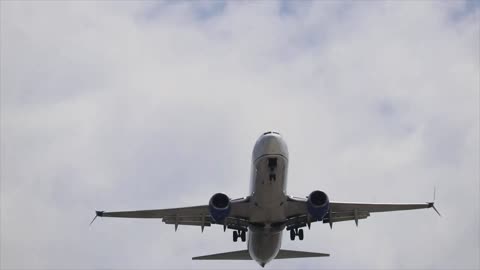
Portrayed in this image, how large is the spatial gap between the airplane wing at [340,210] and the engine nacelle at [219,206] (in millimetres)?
3444

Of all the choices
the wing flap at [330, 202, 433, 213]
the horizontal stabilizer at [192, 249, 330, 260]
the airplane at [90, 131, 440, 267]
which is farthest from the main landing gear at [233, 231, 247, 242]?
the wing flap at [330, 202, 433, 213]

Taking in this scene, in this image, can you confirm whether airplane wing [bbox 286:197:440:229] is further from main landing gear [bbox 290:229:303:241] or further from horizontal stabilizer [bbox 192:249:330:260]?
Answer: horizontal stabilizer [bbox 192:249:330:260]

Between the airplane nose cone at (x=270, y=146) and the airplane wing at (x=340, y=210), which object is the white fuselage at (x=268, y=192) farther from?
the airplane wing at (x=340, y=210)

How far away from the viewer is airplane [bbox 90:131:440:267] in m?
41.6

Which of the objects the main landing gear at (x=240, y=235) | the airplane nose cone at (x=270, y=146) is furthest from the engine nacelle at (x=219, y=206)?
the main landing gear at (x=240, y=235)

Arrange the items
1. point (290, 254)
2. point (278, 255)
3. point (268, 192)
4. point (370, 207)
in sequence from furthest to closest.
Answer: point (290, 254), point (278, 255), point (370, 207), point (268, 192)

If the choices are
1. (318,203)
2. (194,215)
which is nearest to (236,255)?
(194,215)

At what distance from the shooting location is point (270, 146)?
41156 mm

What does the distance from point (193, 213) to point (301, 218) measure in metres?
6.06

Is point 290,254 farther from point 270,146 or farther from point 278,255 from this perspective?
point 270,146

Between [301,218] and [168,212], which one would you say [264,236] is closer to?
[301,218]

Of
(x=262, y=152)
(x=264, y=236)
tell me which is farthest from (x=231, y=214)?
(x=262, y=152)

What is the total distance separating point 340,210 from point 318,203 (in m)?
4.95

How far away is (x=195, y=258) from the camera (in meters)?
47.3
